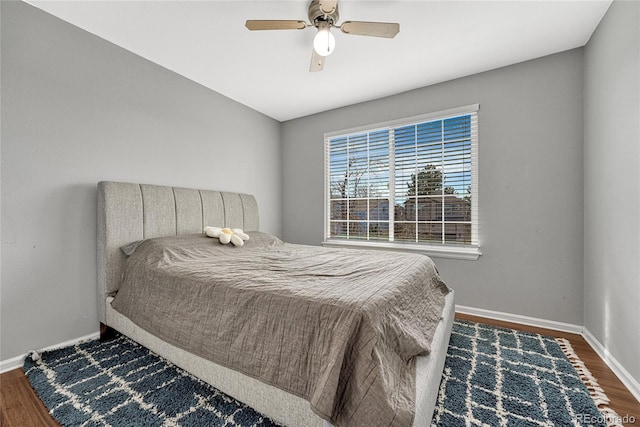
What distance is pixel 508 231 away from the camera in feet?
8.59

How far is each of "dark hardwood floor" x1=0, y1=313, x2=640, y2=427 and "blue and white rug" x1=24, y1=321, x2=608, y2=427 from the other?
0.13ft

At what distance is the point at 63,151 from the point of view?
2012 millimetres

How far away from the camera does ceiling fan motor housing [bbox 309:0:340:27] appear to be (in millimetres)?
1755

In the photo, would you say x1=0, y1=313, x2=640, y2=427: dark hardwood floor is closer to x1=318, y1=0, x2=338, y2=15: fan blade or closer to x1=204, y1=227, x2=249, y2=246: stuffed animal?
x1=204, y1=227, x2=249, y2=246: stuffed animal

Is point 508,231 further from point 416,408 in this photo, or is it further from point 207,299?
point 207,299

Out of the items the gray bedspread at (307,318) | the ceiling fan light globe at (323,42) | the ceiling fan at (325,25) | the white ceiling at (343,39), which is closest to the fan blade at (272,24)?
the ceiling fan at (325,25)

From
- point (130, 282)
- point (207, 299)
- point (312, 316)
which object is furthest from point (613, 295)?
point (130, 282)

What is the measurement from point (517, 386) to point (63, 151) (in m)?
3.47

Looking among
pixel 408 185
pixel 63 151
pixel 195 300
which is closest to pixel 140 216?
pixel 63 151

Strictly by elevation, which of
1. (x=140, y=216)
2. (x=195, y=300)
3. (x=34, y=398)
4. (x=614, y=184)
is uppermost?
(x=614, y=184)

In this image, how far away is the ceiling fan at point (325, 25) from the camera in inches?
66.7

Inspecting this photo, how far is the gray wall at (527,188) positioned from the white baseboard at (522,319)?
0.05m

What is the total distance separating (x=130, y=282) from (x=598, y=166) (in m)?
3.65

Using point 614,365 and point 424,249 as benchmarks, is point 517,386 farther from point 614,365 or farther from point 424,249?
point 424,249
